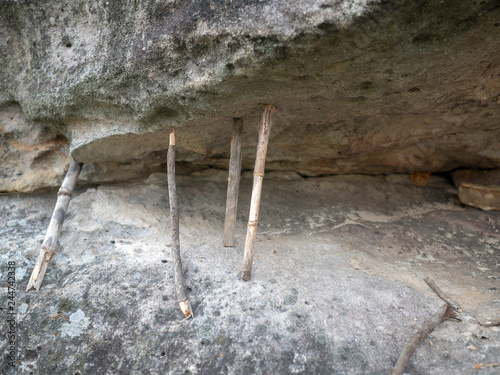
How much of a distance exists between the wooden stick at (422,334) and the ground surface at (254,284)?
0.06 metres

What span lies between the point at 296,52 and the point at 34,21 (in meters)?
2.49

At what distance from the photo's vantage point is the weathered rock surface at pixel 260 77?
2.14m

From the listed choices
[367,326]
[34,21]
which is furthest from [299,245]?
[34,21]

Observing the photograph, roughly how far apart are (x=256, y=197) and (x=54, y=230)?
185 cm

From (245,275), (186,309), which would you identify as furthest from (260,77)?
(186,309)

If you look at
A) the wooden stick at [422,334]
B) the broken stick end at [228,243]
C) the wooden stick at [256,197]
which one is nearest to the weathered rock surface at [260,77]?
the wooden stick at [256,197]

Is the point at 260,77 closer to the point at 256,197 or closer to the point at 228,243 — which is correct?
the point at 256,197

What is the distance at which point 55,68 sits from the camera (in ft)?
10.7

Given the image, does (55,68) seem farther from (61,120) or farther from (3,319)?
(3,319)

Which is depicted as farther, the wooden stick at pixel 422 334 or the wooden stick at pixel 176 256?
the wooden stick at pixel 176 256

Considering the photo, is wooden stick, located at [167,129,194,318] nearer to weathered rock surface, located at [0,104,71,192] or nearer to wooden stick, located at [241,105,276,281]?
wooden stick, located at [241,105,276,281]

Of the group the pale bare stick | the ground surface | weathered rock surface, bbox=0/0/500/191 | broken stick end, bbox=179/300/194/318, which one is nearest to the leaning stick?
the ground surface

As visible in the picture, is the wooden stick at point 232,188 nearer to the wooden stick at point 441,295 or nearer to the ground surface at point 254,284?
the ground surface at point 254,284

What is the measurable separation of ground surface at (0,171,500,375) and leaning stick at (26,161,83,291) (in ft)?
0.23
